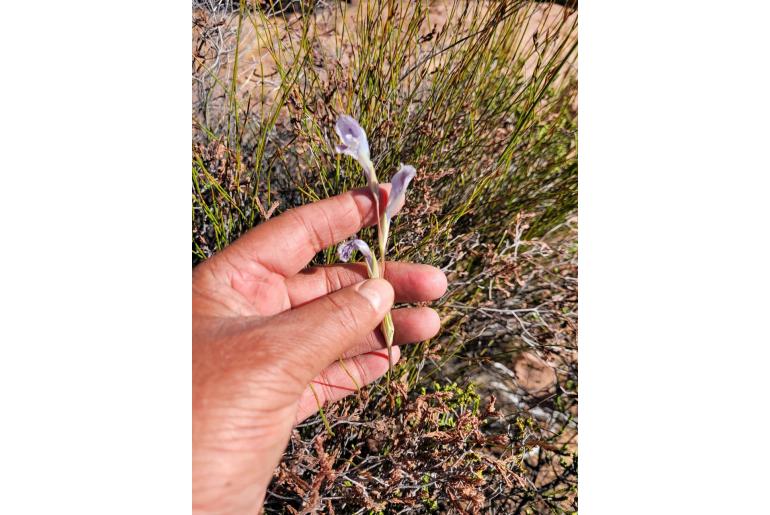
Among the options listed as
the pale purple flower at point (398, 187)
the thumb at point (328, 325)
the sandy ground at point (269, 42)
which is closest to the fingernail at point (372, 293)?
the thumb at point (328, 325)

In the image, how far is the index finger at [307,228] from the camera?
1.15 metres

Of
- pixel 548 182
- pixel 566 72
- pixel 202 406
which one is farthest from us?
pixel 548 182

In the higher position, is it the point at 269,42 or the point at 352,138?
the point at 269,42

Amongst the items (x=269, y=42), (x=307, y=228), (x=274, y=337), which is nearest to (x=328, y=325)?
(x=274, y=337)

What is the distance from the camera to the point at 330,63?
1.22 metres

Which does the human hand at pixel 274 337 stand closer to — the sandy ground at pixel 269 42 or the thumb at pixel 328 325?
the thumb at pixel 328 325

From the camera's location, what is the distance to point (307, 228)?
1178 millimetres

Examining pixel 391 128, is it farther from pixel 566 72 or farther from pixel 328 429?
pixel 328 429

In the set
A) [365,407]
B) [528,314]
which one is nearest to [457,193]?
[528,314]

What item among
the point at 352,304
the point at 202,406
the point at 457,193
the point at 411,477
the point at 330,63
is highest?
the point at 330,63

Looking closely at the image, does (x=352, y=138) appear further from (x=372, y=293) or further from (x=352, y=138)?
(x=372, y=293)

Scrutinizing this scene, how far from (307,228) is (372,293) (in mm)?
252

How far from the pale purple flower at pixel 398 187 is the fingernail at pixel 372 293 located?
0.56 feet

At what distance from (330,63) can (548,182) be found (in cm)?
60
